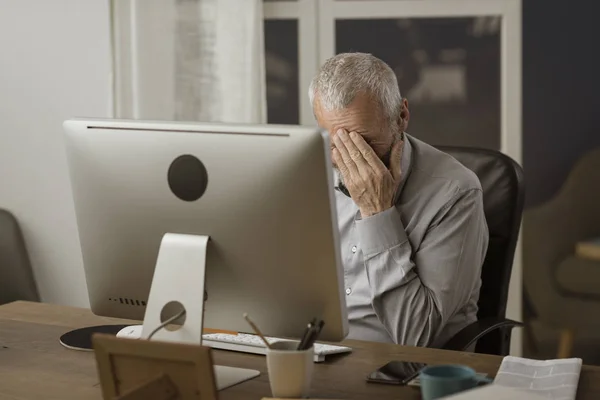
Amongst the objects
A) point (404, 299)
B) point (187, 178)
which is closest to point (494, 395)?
point (187, 178)

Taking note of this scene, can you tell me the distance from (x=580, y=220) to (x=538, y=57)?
0.55m

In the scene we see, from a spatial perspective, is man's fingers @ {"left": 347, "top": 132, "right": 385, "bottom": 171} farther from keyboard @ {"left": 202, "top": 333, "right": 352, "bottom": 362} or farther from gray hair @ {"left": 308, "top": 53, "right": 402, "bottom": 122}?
keyboard @ {"left": 202, "top": 333, "right": 352, "bottom": 362}

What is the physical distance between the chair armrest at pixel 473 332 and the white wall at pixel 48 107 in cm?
186

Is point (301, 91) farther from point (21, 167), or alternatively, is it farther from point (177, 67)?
point (21, 167)

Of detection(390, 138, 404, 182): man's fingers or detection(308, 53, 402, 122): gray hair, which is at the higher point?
detection(308, 53, 402, 122): gray hair

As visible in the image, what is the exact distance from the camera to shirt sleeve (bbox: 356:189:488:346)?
6.47ft

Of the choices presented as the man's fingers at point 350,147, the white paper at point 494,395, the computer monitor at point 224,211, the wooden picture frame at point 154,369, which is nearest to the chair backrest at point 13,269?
the man's fingers at point 350,147

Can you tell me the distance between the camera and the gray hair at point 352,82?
6.72ft

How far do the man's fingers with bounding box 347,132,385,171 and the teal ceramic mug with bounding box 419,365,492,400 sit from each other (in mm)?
760

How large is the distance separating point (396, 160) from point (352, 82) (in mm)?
202

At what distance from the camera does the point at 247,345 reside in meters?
1.78

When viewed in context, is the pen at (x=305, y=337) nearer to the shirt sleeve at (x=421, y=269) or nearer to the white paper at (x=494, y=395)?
the white paper at (x=494, y=395)

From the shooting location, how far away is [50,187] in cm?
365

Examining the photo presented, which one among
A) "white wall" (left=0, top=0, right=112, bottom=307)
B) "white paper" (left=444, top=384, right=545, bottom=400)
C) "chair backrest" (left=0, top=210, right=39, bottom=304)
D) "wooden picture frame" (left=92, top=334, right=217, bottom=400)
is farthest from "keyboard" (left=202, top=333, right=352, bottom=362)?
"chair backrest" (left=0, top=210, right=39, bottom=304)
